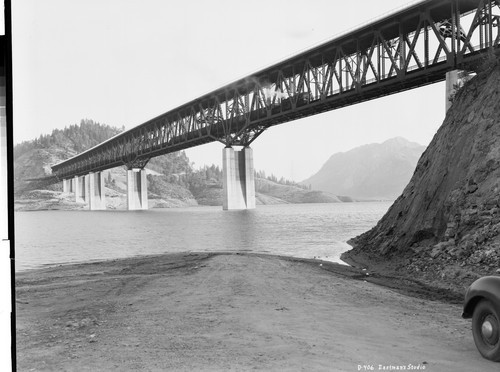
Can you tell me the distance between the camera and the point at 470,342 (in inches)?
272

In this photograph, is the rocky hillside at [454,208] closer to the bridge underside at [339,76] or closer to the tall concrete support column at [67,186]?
the bridge underside at [339,76]

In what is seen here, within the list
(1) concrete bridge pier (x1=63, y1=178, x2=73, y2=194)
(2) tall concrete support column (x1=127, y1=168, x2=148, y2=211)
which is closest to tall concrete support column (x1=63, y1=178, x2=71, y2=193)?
(1) concrete bridge pier (x1=63, y1=178, x2=73, y2=194)

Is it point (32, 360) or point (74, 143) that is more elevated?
point (74, 143)

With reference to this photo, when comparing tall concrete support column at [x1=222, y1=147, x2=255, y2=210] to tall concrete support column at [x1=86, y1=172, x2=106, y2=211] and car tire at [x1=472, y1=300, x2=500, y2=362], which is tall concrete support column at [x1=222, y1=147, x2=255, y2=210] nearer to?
tall concrete support column at [x1=86, y1=172, x2=106, y2=211]

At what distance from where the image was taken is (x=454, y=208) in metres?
15.7

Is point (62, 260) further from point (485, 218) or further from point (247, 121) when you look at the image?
point (247, 121)

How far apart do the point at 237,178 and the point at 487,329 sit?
91515 mm

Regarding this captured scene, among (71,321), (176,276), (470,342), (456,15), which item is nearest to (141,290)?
(176,276)

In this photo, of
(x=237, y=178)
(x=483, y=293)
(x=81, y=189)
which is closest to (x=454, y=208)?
(x=483, y=293)

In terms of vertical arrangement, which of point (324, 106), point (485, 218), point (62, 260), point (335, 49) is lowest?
point (62, 260)

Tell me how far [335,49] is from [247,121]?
29.0 meters

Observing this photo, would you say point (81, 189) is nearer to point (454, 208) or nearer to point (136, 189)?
point (136, 189)

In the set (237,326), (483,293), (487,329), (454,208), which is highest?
(454,208)

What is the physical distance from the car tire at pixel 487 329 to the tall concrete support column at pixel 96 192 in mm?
144644
